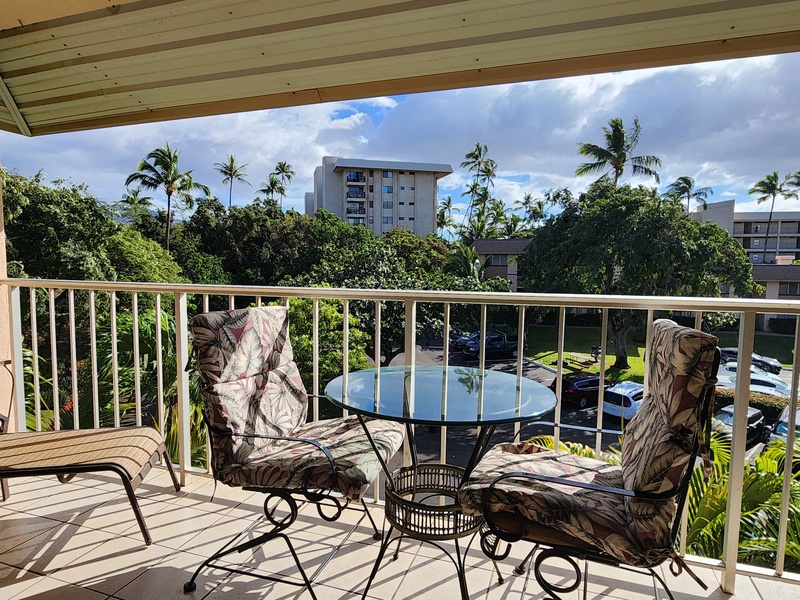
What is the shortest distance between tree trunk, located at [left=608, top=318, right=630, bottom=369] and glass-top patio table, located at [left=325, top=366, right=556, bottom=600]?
18122mm

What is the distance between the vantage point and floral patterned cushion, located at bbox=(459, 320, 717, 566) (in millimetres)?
1297

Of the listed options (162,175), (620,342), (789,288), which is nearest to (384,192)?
(162,175)

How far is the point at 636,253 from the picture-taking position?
56.7ft

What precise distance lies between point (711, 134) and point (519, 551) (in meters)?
→ 50.0

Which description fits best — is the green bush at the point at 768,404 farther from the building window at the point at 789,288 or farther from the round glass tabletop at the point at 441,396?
the building window at the point at 789,288

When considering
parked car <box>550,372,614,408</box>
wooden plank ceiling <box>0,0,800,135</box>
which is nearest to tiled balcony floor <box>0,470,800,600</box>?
wooden plank ceiling <box>0,0,800,135</box>

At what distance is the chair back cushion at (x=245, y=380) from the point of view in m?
1.79

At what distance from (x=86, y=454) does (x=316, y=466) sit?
1029mm

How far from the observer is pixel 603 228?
18.2 m

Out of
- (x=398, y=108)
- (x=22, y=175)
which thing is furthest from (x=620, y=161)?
(x=398, y=108)

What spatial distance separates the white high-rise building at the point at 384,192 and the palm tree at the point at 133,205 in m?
18.8

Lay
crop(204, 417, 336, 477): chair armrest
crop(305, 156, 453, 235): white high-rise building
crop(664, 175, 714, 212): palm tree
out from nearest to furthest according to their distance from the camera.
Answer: crop(204, 417, 336, 477): chair armrest → crop(664, 175, 714, 212): palm tree → crop(305, 156, 453, 235): white high-rise building

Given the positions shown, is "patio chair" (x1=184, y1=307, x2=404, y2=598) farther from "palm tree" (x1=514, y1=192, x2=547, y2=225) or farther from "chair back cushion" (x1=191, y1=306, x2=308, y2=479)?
"palm tree" (x1=514, y1=192, x2=547, y2=225)

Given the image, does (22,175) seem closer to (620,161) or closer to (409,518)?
(409,518)
